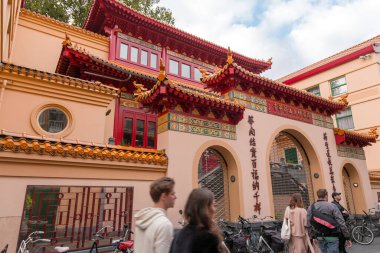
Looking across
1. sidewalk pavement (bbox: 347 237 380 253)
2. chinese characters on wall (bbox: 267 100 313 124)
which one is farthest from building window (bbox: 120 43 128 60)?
sidewalk pavement (bbox: 347 237 380 253)

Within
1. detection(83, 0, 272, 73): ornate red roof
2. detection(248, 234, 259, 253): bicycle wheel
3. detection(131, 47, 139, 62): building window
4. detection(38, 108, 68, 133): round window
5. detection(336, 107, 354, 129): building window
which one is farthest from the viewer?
detection(336, 107, 354, 129): building window

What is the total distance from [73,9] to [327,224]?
22.0 meters

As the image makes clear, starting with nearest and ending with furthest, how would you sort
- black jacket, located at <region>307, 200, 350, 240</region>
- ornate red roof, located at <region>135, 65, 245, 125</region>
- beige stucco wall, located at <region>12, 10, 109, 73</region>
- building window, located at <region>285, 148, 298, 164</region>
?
black jacket, located at <region>307, 200, 350, 240</region>, ornate red roof, located at <region>135, 65, 245, 125</region>, beige stucco wall, located at <region>12, 10, 109, 73</region>, building window, located at <region>285, 148, 298, 164</region>

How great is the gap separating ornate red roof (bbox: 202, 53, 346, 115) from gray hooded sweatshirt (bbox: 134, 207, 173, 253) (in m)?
6.81

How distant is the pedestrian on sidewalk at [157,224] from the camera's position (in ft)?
7.47

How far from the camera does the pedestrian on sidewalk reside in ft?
7.47

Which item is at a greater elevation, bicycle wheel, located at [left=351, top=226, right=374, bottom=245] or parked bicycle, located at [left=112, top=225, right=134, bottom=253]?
parked bicycle, located at [left=112, top=225, right=134, bottom=253]

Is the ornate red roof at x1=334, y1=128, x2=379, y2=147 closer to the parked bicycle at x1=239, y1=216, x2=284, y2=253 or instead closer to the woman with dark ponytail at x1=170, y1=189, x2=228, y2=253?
the parked bicycle at x1=239, y1=216, x2=284, y2=253

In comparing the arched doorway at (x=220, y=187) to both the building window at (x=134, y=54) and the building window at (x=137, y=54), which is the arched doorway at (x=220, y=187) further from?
the building window at (x=134, y=54)

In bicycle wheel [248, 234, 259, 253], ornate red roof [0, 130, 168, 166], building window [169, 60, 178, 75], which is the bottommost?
bicycle wheel [248, 234, 259, 253]

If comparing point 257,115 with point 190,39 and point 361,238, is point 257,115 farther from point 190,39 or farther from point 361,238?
point 190,39

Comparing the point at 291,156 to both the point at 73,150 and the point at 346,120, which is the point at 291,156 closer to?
the point at 346,120

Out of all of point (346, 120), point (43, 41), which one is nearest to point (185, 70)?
point (43, 41)

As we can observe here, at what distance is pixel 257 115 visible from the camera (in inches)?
367
